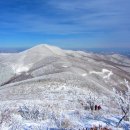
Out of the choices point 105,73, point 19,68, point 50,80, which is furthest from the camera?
point 19,68

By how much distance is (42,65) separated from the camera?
48.4 m

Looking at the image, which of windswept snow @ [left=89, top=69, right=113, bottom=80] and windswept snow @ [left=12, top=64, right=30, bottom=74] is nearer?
windswept snow @ [left=89, top=69, right=113, bottom=80]

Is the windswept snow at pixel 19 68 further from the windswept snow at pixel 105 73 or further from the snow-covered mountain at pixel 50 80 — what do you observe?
the windswept snow at pixel 105 73

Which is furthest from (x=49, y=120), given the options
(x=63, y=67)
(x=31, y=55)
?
(x=31, y=55)

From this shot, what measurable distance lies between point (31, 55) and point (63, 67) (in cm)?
1455

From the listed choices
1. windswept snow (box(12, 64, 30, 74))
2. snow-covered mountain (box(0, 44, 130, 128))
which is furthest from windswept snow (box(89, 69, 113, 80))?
windswept snow (box(12, 64, 30, 74))

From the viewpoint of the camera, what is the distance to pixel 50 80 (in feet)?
111

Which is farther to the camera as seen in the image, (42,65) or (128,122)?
(42,65)

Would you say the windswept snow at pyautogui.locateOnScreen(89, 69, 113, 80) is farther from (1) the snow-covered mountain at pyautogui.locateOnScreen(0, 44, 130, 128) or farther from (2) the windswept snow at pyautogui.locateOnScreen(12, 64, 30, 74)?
(2) the windswept snow at pyautogui.locateOnScreen(12, 64, 30, 74)

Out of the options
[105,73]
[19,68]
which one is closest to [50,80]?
[105,73]

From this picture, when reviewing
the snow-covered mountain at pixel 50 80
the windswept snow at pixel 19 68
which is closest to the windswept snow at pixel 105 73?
the snow-covered mountain at pixel 50 80

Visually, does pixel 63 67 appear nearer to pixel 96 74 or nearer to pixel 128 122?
pixel 96 74

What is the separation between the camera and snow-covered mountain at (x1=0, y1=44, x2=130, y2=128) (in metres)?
24.0

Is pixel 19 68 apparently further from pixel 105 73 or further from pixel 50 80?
pixel 50 80
